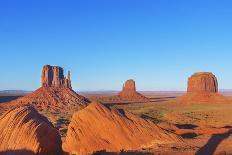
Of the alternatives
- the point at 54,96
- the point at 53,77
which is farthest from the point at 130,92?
the point at 54,96

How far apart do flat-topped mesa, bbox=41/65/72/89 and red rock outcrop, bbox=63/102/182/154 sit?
3972 inches

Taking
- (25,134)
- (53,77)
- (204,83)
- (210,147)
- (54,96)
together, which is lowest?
(210,147)

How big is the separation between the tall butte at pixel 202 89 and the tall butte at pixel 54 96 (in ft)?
101

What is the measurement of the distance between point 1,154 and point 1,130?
5.09ft

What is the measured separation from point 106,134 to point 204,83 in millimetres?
83773

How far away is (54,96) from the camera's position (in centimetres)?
11081

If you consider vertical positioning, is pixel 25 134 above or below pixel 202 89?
below

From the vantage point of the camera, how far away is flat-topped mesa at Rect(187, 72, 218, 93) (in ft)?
Answer: 338

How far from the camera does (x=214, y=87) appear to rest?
105 m

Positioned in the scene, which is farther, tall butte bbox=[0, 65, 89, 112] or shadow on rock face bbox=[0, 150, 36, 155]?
tall butte bbox=[0, 65, 89, 112]

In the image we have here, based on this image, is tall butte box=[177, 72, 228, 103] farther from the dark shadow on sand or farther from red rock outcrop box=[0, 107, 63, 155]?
red rock outcrop box=[0, 107, 63, 155]

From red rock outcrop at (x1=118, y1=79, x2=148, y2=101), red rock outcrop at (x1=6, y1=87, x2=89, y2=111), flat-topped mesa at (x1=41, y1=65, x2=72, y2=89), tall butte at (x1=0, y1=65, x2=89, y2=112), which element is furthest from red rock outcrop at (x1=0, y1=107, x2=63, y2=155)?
red rock outcrop at (x1=118, y1=79, x2=148, y2=101)

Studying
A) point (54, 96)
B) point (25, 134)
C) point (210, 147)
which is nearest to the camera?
point (25, 134)

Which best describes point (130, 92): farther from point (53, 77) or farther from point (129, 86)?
point (53, 77)
